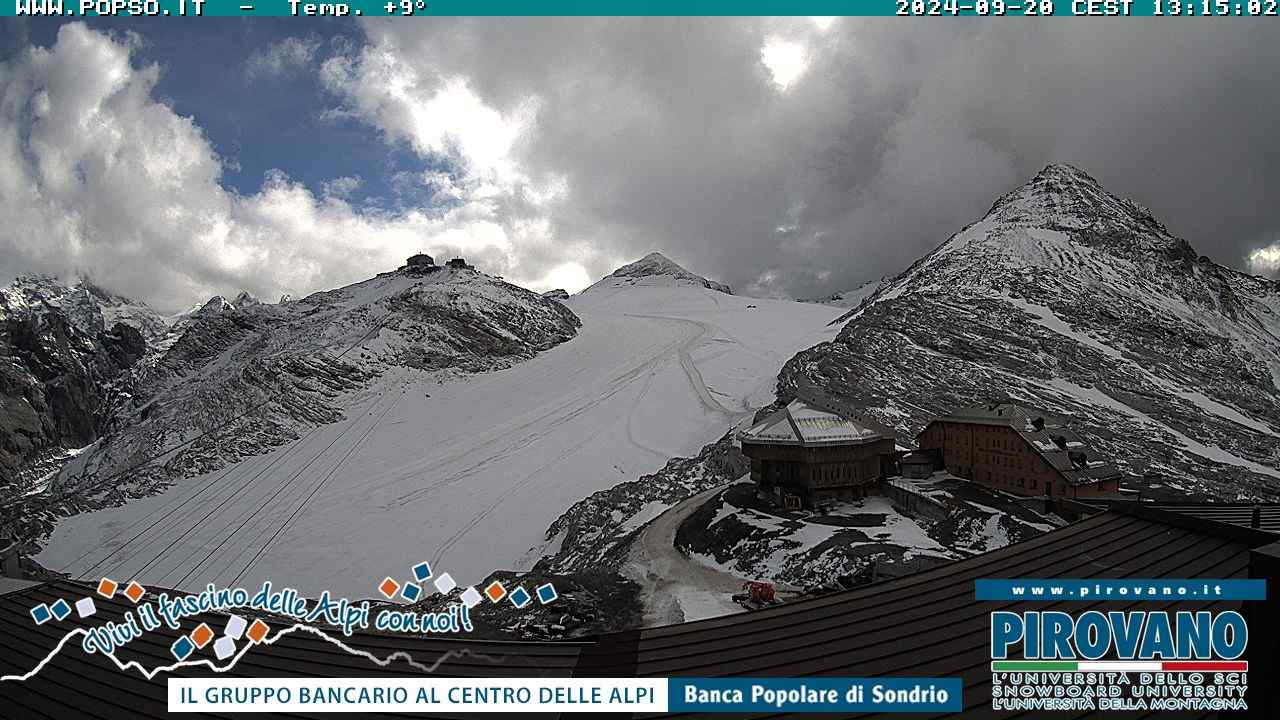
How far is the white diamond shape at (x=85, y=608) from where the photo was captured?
10.8 meters

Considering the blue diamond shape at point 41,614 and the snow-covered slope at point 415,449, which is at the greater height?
the snow-covered slope at point 415,449

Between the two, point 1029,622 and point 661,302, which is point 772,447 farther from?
point 661,302

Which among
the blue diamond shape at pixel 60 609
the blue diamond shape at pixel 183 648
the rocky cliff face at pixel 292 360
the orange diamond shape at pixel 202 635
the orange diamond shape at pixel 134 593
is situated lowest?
the blue diamond shape at pixel 183 648

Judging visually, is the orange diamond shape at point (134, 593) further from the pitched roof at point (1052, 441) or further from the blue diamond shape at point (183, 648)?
the pitched roof at point (1052, 441)

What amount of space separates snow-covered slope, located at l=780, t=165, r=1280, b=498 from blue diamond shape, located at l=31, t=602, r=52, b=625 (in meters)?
48.6

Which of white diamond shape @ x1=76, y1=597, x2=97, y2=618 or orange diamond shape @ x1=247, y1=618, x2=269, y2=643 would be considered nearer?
orange diamond shape @ x1=247, y1=618, x2=269, y2=643

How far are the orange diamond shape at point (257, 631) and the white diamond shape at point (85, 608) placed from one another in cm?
345

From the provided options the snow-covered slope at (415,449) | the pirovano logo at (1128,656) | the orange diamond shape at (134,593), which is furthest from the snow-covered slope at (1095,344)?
the orange diamond shape at (134,593)

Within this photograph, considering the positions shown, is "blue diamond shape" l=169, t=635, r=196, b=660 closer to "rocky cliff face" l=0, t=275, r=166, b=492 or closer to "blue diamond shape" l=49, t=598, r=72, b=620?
"blue diamond shape" l=49, t=598, r=72, b=620

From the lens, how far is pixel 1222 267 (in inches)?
4540

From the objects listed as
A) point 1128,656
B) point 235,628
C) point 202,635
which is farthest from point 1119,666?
point 202,635

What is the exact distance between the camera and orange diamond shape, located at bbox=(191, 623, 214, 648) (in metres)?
9.77

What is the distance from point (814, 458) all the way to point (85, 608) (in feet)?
102

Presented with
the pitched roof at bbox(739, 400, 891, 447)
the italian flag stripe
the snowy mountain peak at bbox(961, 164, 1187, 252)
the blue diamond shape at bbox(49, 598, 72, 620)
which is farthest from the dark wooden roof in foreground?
the snowy mountain peak at bbox(961, 164, 1187, 252)
